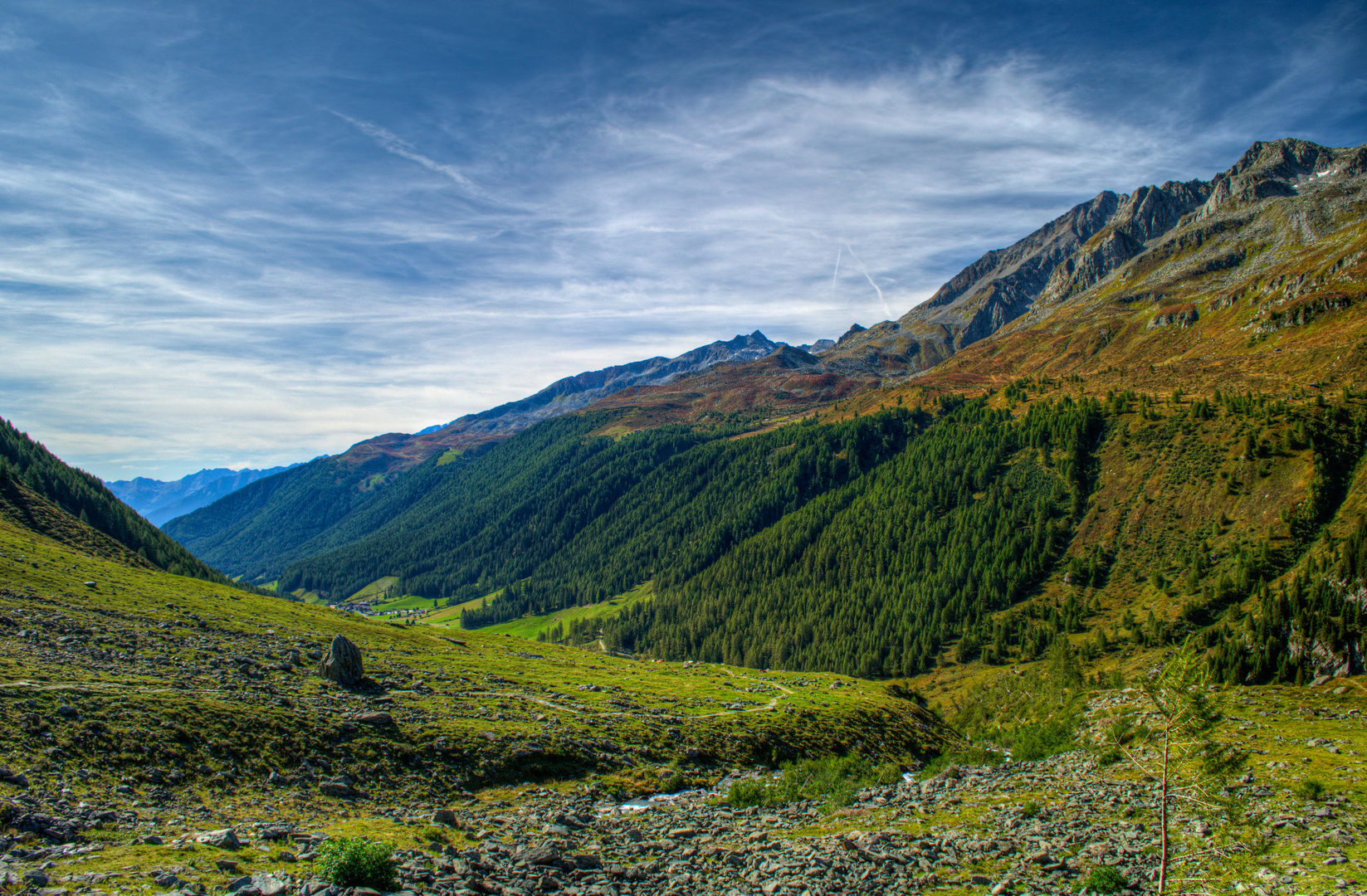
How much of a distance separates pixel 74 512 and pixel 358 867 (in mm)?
191302

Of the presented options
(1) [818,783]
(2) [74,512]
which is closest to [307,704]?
(1) [818,783]

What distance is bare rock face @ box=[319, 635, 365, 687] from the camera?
2164 inches

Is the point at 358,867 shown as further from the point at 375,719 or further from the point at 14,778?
the point at 375,719

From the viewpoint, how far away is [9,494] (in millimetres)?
112062

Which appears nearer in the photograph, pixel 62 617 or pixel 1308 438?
pixel 62 617

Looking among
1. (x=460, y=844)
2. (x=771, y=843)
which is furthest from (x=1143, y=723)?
(x=460, y=844)

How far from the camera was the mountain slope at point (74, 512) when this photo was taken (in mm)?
111250

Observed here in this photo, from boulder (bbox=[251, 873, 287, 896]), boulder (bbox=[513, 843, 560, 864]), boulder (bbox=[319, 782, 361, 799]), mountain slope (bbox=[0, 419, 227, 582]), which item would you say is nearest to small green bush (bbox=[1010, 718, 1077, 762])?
boulder (bbox=[513, 843, 560, 864])

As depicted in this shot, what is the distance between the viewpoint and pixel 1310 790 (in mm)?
35031

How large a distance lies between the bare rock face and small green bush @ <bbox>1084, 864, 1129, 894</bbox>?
190 ft

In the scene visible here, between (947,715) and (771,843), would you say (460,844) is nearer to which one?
(771,843)

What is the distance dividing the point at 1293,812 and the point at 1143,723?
25.2 metres

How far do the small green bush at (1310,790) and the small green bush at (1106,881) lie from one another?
2135 cm

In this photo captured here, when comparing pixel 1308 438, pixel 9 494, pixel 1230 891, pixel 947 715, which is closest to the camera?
pixel 1230 891
